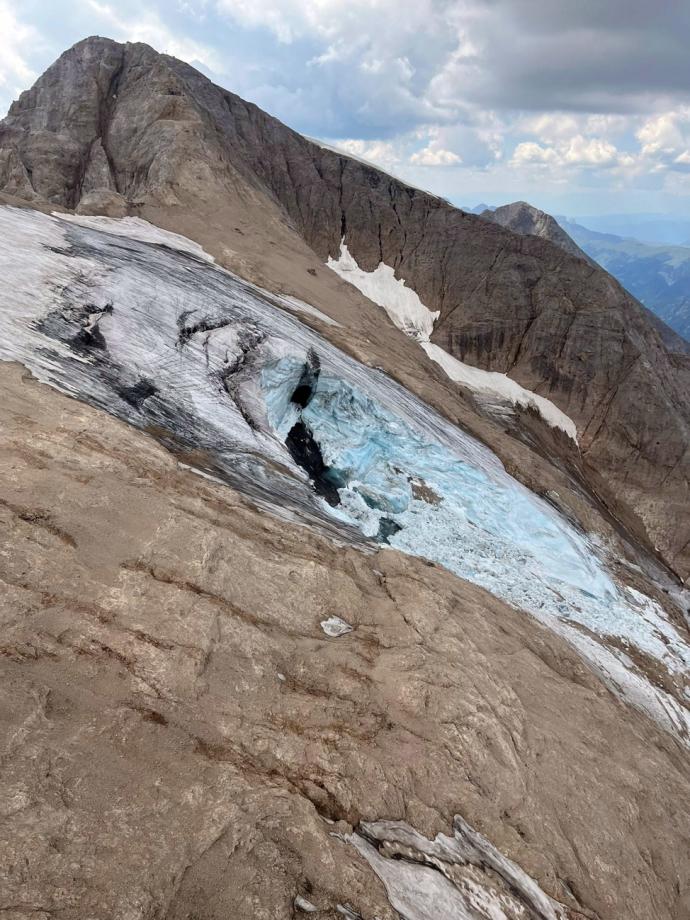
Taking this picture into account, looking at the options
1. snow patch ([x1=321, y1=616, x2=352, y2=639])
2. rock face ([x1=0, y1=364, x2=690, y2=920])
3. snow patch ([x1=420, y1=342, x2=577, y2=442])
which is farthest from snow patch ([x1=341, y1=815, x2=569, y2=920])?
snow patch ([x1=420, y1=342, x2=577, y2=442])

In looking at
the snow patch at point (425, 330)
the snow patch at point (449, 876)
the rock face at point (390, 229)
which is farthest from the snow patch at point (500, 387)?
the snow patch at point (449, 876)

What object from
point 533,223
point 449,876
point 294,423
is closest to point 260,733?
point 449,876

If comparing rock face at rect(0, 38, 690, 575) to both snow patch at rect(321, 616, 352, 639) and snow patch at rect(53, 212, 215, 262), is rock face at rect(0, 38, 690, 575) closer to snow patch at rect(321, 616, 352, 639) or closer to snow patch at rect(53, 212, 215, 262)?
snow patch at rect(53, 212, 215, 262)

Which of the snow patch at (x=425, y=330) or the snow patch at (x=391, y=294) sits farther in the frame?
the snow patch at (x=391, y=294)

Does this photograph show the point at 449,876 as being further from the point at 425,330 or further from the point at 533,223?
the point at 533,223

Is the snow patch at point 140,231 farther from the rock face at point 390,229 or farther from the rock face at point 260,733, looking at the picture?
the rock face at point 260,733

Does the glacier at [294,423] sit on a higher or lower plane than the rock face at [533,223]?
lower

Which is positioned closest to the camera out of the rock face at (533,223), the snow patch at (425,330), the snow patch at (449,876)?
the snow patch at (449,876)

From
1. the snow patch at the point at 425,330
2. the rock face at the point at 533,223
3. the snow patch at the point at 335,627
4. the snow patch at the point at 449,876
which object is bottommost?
the snow patch at the point at 449,876
